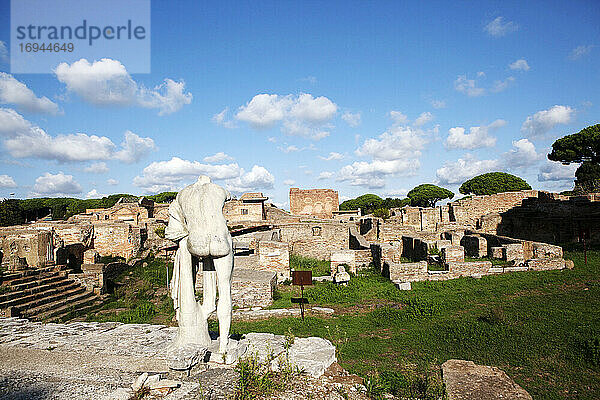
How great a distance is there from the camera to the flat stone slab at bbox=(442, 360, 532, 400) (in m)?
3.98

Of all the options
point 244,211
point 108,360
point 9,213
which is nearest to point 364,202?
point 244,211

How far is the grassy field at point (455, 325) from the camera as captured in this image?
192 inches

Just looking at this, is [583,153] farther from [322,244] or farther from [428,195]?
[322,244]

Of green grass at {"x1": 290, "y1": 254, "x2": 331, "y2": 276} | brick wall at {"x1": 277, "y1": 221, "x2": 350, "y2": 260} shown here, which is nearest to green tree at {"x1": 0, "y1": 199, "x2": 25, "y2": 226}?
brick wall at {"x1": 277, "y1": 221, "x2": 350, "y2": 260}

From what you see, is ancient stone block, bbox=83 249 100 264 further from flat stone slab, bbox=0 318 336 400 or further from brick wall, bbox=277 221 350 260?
flat stone slab, bbox=0 318 336 400

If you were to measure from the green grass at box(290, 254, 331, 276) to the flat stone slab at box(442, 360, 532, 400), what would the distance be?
30.1ft

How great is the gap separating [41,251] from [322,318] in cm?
1189

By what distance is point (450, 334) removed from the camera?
6.56 meters

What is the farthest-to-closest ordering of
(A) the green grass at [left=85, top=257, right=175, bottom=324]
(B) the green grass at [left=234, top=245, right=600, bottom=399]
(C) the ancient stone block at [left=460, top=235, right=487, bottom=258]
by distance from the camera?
(C) the ancient stone block at [left=460, top=235, right=487, bottom=258]
(A) the green grass at [left=85, top=257, right=175, bottom=324]
(B) the green grass at [left=234, top=245, right=600, bottom=399]

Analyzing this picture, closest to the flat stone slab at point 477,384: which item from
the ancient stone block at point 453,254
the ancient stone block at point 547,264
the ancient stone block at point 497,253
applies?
the ancient stone block at point 453,254

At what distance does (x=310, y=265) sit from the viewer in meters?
15.3

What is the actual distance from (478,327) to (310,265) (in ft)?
29.6

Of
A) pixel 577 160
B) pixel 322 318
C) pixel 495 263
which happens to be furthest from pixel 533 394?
pixel 577 160

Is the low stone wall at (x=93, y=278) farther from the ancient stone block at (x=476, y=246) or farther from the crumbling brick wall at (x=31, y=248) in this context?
the ancient stone block at (x=476, y=246)
